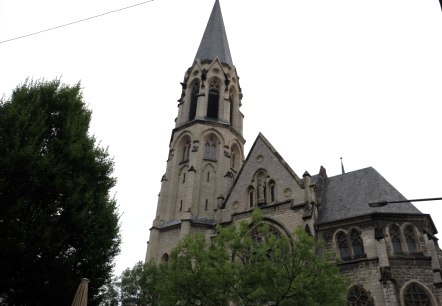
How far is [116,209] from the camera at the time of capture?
14344mm

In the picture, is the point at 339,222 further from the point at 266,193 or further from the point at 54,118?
the point at 54,118

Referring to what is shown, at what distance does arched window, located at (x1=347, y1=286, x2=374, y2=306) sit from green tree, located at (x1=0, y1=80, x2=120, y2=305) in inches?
506

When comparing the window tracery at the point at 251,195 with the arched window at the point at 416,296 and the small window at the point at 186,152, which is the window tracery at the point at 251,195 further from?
the arched window at the point at 416,296

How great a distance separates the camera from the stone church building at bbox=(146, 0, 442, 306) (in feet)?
64.6

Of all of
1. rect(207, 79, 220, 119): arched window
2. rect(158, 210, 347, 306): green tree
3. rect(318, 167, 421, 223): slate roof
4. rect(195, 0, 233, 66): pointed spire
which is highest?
rect(195, 0, 233, 66): pointed spire

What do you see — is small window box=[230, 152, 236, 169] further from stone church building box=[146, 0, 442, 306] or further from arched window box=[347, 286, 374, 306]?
arched window box=[347, 286, 374, 306]

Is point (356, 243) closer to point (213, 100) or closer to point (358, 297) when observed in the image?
point (358, 297)

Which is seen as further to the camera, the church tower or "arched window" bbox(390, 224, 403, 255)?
the church tower

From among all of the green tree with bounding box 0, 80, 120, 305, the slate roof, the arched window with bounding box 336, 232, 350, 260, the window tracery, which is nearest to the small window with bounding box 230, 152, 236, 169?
the window tracery

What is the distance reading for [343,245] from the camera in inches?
862

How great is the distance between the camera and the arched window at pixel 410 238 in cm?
2063

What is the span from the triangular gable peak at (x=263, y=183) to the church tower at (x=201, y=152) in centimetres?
149

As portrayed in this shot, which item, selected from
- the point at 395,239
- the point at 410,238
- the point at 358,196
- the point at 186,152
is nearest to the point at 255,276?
the point at 395,239

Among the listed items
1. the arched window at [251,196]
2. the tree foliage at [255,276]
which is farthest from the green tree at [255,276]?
the arched window at [251,196]
